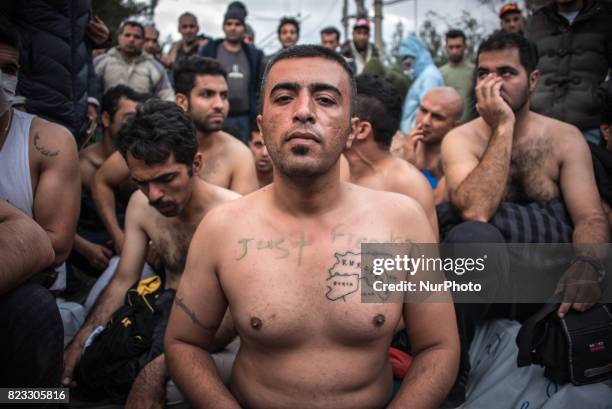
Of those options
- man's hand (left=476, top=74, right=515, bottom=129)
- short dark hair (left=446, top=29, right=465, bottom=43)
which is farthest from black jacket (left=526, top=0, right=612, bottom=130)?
short dark hair (left=446, top=29, right=465, bottom=43)

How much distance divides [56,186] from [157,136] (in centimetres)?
63

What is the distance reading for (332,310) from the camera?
2225mm

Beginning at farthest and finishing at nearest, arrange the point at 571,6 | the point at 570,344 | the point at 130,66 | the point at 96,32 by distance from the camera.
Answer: the point at 130,66
the point at 571,6
the point at 96,32
the point at 570,344

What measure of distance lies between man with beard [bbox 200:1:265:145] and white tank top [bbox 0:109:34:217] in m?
4.01

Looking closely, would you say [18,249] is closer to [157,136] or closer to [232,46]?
[157,136]

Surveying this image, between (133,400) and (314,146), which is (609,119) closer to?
(314,146)

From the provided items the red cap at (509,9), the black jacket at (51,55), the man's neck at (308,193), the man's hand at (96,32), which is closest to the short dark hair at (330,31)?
the red cap at (509,9)

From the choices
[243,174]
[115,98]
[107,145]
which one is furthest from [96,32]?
[243,174]

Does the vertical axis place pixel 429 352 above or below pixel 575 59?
below

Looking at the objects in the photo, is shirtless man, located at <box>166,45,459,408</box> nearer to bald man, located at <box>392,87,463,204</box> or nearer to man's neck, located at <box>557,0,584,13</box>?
bald man, located at <box>392,87,463,204</box>

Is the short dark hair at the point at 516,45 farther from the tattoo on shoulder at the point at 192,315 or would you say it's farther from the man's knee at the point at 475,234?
the tattoo on shoulder at the point at 192,315

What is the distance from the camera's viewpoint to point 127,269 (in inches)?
139

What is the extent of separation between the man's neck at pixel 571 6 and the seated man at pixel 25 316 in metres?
4.51

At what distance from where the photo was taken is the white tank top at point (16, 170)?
114 inches
